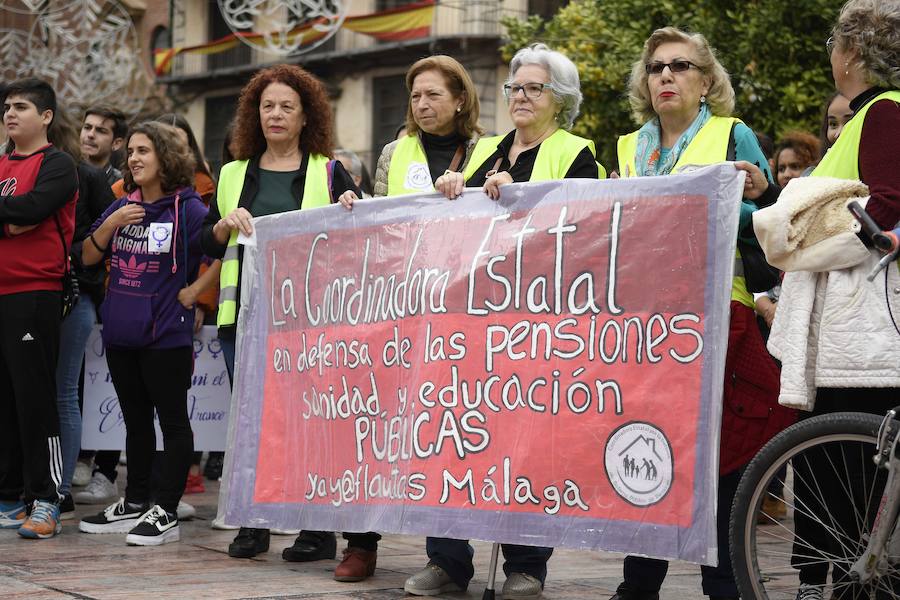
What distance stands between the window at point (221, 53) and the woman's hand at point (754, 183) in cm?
2877

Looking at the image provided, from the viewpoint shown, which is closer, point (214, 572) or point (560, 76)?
point (560, 76)

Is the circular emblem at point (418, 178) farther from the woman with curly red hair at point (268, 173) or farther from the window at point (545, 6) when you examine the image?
the window at point (545, 6)

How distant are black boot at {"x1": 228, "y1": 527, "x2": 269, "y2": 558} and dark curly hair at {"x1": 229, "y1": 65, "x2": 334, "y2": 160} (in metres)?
1.62

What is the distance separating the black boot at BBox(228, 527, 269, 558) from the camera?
18.8 feet

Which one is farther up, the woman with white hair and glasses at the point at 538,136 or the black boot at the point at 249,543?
the woman with white hair and glasses at the point at 538,136

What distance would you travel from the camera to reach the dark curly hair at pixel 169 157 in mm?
6387

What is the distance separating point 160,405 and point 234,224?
0.97 metres

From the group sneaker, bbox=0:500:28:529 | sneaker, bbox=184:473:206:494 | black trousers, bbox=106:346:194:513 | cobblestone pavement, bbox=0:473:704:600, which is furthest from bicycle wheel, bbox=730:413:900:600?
sneaker, bbox=184:473:206:494

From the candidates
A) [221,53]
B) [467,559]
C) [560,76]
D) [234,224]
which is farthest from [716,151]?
[221,53]

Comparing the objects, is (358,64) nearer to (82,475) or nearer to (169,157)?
(82,475)

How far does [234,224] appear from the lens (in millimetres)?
5773

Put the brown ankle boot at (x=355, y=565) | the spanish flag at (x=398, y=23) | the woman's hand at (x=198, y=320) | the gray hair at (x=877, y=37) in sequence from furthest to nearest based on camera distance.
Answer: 1. the spanish flag at (x=398, y=23)
2. the woman's hand at (x=198, y=320)
3. the brown ankle boot at (x=355, y=565)
4. the gray hair at (x=877, y=37)

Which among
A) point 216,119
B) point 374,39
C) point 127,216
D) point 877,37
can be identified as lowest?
point 127,216

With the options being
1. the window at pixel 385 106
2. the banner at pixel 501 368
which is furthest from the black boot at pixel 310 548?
the window at pixel 385 106
